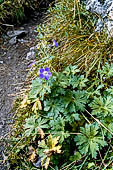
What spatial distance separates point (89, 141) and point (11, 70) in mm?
1414

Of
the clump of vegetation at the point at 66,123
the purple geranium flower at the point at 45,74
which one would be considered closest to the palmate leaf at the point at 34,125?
the clump of vegetation at the point at 66,123

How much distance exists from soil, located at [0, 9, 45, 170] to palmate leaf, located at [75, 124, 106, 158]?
675 mm

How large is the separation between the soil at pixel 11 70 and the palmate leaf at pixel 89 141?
0.67 meters

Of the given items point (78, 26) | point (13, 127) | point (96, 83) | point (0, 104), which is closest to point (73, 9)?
point (78, 26)

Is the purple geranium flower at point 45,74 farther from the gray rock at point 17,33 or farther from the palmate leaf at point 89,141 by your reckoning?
the gray rock at point 17,33

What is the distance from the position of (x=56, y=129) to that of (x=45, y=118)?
0.51ft

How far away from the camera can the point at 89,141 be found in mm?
1603

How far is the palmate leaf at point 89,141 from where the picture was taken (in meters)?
1.56

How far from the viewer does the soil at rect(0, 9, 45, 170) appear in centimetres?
210

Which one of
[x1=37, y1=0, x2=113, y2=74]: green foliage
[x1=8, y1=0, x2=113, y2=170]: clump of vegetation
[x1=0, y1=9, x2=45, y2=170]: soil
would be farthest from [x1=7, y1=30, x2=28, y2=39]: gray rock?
[x1=8, y1=0, x2=113, y2=170]: clump of vegetation

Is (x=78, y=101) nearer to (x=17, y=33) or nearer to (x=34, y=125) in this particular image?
(x=34, y=125)

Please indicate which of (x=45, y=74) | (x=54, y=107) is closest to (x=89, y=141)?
(x=54, y=107)

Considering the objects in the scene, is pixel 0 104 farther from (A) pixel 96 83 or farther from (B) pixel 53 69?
(A) pixel 96 83

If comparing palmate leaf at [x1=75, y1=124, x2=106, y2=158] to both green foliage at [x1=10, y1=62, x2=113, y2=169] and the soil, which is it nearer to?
green foliage at [x1=10, y1=62, x2=113, y2=169]
